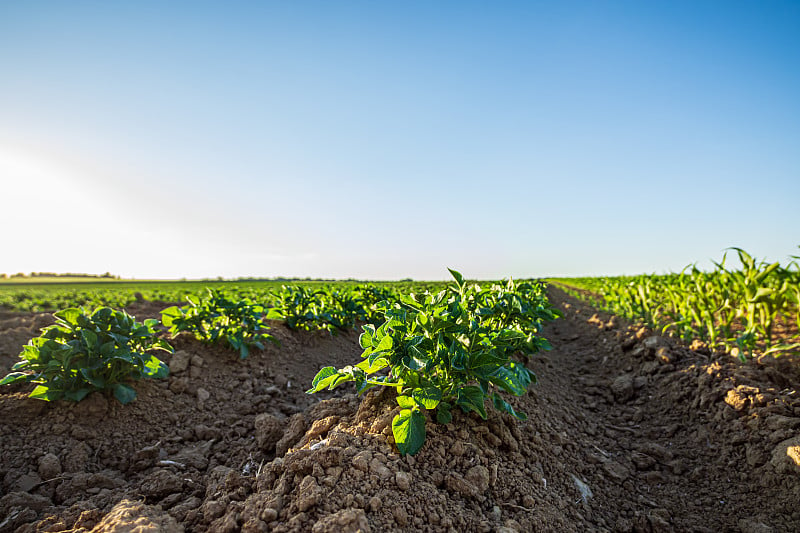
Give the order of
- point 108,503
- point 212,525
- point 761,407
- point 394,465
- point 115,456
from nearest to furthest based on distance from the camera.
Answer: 1. point 212,525
2. point 394,465
3. point 108,503
4. point 115,456
5. point 761,407

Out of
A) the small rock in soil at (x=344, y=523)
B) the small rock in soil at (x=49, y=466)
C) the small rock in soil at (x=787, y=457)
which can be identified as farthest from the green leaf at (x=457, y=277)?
the small rock in soil at (x=49, y=466)

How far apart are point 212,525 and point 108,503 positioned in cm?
105

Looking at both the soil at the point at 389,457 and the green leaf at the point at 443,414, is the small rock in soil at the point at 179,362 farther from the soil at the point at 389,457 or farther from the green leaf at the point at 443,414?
the green leaf at the point at 443,414

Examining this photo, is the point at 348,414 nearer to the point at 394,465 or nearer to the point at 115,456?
the point at 394,465

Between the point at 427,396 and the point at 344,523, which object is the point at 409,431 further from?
the point at 344,523

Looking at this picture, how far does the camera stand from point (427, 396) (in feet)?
7.08

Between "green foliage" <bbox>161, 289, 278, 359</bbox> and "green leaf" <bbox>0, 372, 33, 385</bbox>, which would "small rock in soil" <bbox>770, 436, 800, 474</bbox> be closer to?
"green foliage" <bbox>161, 289, 278, 359</bbox>

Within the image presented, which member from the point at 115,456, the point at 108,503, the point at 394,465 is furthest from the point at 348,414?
the point at 115,456

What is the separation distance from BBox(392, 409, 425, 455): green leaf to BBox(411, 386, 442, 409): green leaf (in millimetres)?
83

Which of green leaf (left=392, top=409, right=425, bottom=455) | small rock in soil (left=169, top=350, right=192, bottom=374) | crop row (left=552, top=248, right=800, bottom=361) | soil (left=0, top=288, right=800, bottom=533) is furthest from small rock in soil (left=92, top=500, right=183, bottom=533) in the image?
crop row (left=552, top=248, right=800, bottom=361)

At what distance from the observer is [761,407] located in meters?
3.49

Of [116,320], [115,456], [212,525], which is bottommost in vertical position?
[115,456]

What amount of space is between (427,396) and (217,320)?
3.49 meters

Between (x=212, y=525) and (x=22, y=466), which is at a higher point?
(x=212, y=525)
